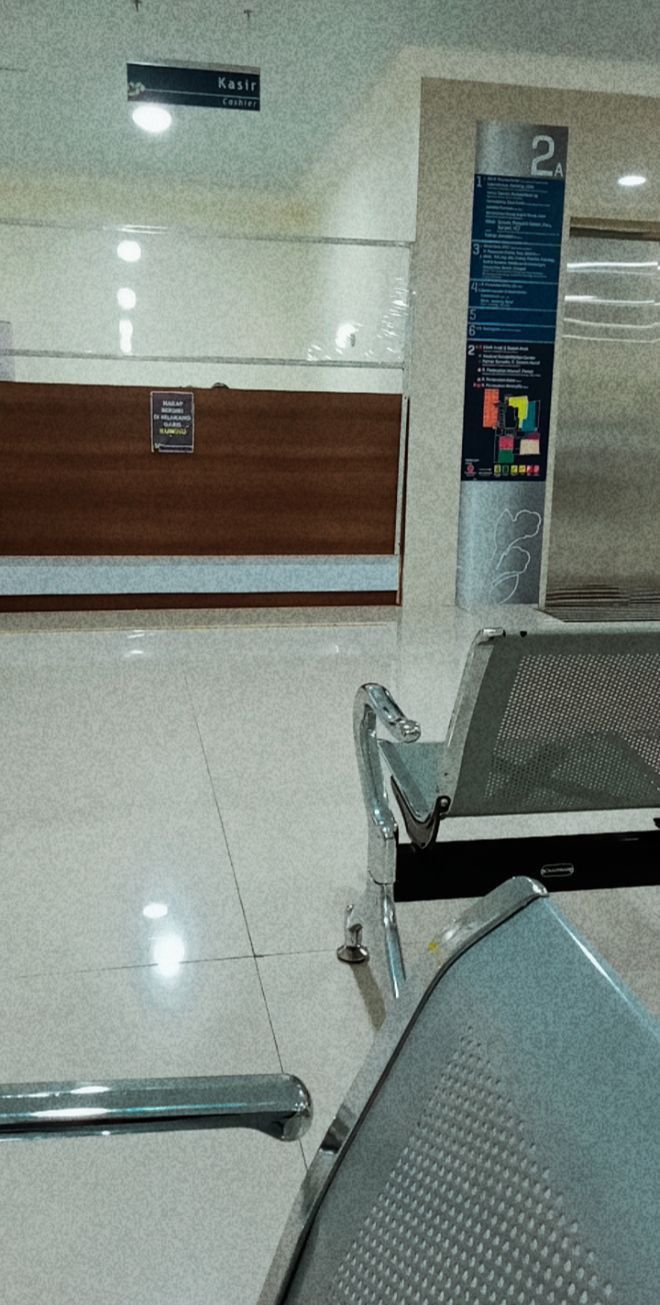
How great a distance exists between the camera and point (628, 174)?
6047 mm

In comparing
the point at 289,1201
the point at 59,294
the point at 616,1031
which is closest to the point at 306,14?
the point at 59,294

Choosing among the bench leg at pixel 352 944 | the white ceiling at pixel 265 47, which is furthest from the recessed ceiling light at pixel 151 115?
the bench leg at pixel 352 944

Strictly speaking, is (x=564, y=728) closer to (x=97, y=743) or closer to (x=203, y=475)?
(x=97, y=743)

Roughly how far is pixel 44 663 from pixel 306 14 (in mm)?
3436

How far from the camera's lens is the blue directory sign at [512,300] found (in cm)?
590

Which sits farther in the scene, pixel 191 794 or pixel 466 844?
pixel 191 794

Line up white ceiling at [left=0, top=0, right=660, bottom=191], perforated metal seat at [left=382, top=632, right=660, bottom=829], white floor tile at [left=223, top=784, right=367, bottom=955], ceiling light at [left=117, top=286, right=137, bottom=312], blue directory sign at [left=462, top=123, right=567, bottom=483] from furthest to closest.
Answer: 1. blue directory sign at [left=462, top=123, right=567, bottom=483]
2. ceiling light at [left=117, top=286, right=137, bottom=312]
3. white ceiling at [left=0, top=0, right=660, bottom=191]
4. white floor tile at [left=223, top=784, right=367, bottom=955]
5. perforated metal seat at [left=382, top=632, right=660, bottom=829]

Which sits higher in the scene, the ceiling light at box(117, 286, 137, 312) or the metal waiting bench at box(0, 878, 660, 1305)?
the ceiling light at box(117, 286, 137, 312)

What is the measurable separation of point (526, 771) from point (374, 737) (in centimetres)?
47

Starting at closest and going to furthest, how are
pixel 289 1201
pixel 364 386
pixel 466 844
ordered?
pixel 289 1201
pixel 466 844
pixel 364 386

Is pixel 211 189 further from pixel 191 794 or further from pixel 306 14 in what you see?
pixel 191 794

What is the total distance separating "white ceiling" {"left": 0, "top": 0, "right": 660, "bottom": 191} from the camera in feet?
17.4

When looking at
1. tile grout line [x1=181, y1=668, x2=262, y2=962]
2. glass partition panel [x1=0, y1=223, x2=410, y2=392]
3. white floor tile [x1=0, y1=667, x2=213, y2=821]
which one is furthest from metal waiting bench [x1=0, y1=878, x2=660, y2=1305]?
glass partition panel [x1=0, y1=223, x2=410, y2=392]

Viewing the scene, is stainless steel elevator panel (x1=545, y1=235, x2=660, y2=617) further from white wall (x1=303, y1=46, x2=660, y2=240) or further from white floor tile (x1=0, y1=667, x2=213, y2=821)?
white floor tile (x1=0, y1=667, x2=213, y2=821)
